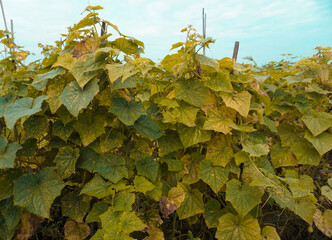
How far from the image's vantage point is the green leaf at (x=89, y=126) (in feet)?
4.45

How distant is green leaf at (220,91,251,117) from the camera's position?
144cm

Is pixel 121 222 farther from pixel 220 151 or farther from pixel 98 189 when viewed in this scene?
pixel 220 151

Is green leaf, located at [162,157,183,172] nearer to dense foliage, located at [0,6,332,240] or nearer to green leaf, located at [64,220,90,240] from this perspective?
dense foliage, located at [0,6,332,240]

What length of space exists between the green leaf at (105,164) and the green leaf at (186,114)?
14.4 inches

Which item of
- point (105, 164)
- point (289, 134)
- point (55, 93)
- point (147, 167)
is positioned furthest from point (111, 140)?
point (289, 134)

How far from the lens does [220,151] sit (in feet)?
5.05

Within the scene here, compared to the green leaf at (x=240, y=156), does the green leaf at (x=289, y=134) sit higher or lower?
lower

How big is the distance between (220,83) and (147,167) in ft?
1.92

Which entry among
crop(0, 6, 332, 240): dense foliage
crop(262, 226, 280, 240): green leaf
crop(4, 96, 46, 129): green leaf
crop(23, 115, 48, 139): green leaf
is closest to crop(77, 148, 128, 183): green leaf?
crop(0, 6, 332, 240): dense foliage

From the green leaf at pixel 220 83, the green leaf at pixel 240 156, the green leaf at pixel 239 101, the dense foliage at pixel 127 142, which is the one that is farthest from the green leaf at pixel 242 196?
the green leaf at pixel 220 83

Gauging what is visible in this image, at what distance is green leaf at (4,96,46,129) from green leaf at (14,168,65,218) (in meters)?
0.34

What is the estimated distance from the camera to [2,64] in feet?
6.22

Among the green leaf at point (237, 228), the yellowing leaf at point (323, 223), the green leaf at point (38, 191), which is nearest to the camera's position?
the green leaf at point (38, 191)

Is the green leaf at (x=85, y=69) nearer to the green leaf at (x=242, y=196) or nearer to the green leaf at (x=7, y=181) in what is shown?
the green leaf at (x=7, y=181)
